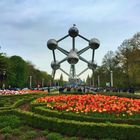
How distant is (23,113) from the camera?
16891 millimetres

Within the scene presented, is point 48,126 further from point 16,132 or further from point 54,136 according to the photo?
point 54,136

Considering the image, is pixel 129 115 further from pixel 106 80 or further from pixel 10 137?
pixel 106 80

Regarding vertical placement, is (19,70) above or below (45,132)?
above

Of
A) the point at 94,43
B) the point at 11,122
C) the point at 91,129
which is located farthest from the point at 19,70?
the point at 91,129

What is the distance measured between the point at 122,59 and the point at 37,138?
60.2 meters

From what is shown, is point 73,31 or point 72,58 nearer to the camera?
point 73,31

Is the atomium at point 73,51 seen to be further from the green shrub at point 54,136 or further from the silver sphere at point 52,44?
the green shrub at point 54,136

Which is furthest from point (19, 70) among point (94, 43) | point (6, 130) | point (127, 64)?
point (6, 130)

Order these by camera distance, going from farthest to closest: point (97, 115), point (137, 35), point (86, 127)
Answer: point (137, 35) < point (97, 115) < point (86, 127)

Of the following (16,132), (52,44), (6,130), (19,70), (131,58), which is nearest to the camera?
(16,132)

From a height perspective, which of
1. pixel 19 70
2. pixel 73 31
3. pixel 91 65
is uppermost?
pixel 73 31

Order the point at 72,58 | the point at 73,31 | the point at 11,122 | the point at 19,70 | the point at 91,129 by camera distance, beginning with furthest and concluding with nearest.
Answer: the point at 19,70
the point at 72,58
the point at 73,31
the point at 11,122
the point at 91,129

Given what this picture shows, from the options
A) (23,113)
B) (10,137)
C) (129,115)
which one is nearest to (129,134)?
(129,115)

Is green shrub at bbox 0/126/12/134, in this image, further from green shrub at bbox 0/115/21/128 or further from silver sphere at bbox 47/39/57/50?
silver sphere at bbox 47/39/57/50
